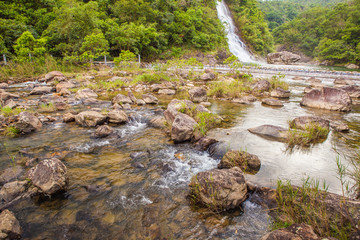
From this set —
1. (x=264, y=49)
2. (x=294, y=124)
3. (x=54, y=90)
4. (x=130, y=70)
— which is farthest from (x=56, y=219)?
(x=264, y=49)

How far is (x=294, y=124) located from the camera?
6.27 metres

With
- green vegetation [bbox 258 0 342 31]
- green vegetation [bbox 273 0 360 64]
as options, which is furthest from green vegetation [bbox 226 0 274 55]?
green vegetation [bbox 258 0 342 31]

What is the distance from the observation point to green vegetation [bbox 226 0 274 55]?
51.4 m

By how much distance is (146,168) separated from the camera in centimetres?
425

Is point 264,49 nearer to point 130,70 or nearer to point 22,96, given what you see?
point 130,70

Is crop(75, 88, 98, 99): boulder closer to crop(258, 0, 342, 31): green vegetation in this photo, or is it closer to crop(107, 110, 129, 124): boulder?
crop(107, 110, 129, 124): boulder

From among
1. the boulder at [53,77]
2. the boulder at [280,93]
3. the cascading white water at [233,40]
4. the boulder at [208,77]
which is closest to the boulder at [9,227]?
the boulder at [280,93]

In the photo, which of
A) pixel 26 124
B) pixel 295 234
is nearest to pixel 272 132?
pixel 295 234

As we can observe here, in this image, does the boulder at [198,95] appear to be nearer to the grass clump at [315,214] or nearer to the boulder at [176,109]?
the boulder at [176,109]

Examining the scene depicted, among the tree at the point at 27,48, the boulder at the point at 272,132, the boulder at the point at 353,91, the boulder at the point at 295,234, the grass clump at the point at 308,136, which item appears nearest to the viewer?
the boulder at the point at 295,234

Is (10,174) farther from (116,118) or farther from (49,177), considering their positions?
(116,118)

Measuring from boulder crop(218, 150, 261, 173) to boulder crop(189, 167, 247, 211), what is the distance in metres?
0.76

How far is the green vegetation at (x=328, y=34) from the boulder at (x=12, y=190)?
46432mm

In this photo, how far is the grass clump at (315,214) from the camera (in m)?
2.05
